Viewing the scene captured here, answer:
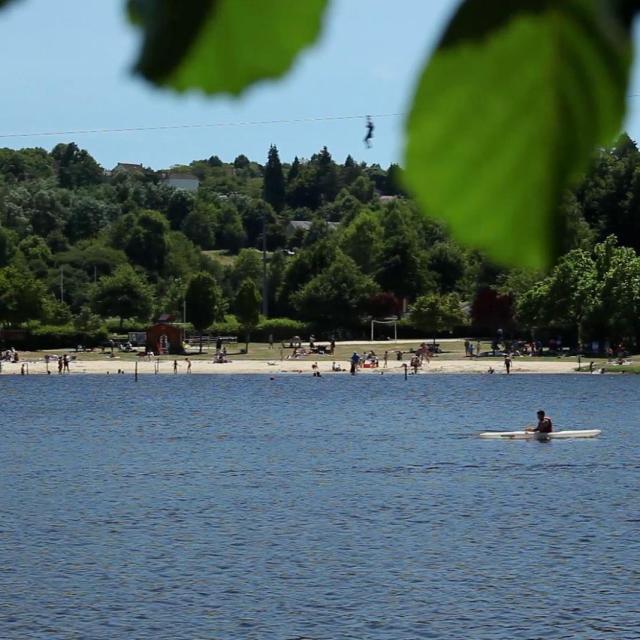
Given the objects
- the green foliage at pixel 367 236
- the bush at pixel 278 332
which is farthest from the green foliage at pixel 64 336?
the green foliage at pixel 367 236

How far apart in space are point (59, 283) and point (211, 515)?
37.2 m

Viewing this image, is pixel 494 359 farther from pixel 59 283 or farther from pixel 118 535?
pixel 59 283

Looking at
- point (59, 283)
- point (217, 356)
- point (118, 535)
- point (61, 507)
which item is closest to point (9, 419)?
point (217, 356)

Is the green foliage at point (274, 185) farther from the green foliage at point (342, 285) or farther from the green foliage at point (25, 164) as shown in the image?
the green foliage at point (342, 285)

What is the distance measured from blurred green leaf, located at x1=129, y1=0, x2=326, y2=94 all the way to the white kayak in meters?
55.6

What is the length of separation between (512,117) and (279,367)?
91.3 metres

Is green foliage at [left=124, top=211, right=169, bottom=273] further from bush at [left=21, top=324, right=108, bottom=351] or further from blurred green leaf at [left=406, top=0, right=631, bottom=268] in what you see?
bush at [left=21, top=324, right=108, bottom=351]

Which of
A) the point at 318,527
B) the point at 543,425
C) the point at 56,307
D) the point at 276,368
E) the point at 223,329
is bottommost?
the point at 318,527

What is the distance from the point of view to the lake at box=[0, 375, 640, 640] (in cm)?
2678

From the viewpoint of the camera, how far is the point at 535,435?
5547 cm

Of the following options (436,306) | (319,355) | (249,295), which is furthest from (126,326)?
(249,295)

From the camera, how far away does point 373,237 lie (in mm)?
1401

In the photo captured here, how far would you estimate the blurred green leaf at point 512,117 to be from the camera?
1.77 feet

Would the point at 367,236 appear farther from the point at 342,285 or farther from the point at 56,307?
the point at 342,285
